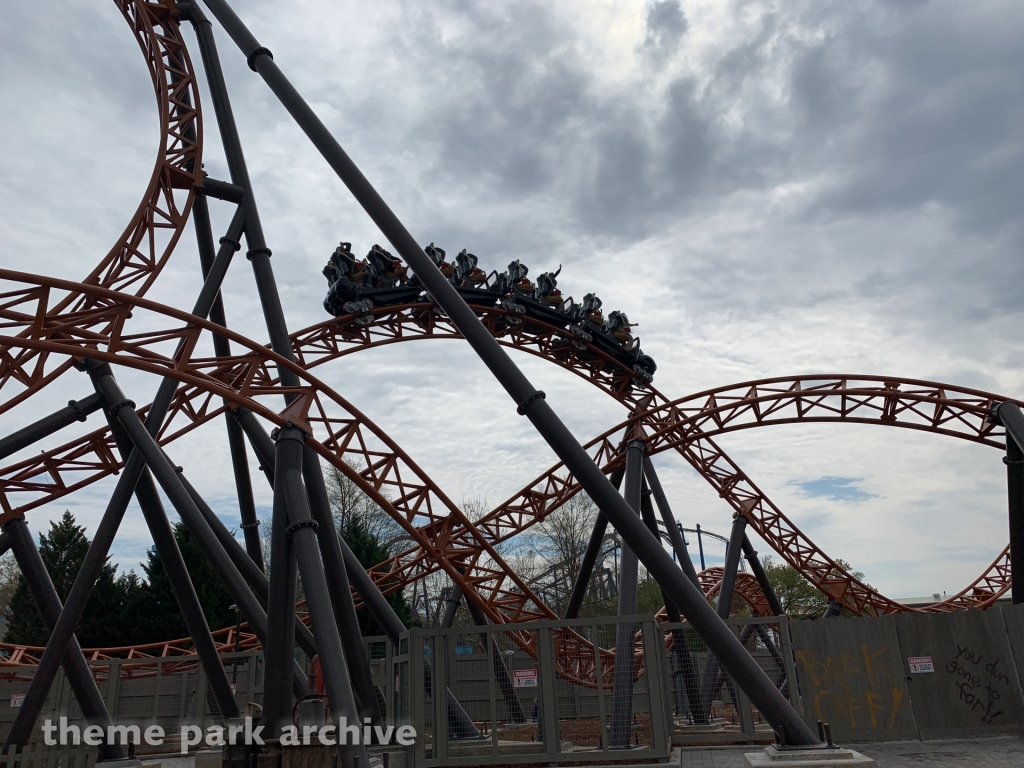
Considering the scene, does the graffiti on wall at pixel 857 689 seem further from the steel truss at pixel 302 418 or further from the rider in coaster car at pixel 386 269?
the rider in coaster car at pixel 386 269

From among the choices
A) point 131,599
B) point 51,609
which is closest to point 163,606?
point 131,599

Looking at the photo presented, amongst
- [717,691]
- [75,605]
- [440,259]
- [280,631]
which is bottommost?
[717,691]

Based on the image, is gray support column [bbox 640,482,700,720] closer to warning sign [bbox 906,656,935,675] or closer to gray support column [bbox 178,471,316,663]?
warning sign [bbox 906,656,935,675]

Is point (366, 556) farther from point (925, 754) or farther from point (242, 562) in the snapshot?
point (925, 754)

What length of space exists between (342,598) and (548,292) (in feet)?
28.4

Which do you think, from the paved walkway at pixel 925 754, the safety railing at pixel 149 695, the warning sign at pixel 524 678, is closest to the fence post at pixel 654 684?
the paved walkway at pixel 925 754

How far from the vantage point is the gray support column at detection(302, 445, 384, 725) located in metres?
7.79

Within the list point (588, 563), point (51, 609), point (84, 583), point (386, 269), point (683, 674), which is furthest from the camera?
point (386, 269)

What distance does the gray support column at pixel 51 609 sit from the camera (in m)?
8.75

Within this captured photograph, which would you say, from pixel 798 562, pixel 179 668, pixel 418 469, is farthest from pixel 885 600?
pixel 179 668

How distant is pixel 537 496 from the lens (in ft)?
45.3

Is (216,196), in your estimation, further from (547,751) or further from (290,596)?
(547,751)

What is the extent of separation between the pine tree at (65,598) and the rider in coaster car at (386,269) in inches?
516

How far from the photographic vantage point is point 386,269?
14039 mm
